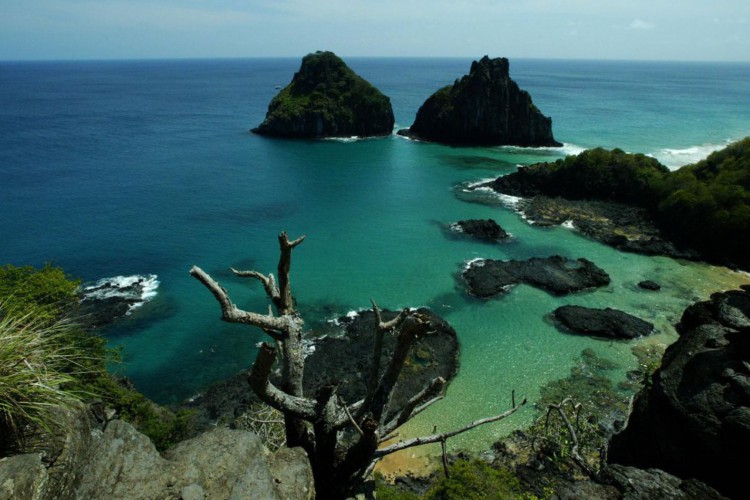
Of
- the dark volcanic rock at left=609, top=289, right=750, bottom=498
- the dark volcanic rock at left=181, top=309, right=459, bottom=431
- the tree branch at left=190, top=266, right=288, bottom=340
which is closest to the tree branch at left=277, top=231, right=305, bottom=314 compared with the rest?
the tree branch at left=190, top=266, right=288, bottom=340

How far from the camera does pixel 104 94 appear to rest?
193 metres

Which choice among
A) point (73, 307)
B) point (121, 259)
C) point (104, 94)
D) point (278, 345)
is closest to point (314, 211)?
point (121, 259)

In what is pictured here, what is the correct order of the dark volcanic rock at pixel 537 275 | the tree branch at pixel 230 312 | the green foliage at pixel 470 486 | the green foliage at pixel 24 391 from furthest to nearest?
the dark volcanic rock at pixel 537 275 < the green foliage at pixel 470 486 < the tree branch at pixel 230 312 < the green foliage at pixel 24 391

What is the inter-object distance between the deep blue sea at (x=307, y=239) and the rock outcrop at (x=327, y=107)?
7469mm

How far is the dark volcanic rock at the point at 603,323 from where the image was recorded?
34.2m

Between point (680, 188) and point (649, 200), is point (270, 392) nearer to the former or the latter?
point (680, 188)

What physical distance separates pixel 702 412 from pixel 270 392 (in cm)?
1663

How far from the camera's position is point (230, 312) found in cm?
875

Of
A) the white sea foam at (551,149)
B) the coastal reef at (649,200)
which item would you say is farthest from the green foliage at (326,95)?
the coastal reef at (649,200)

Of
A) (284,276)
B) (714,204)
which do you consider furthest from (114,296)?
(714,204)

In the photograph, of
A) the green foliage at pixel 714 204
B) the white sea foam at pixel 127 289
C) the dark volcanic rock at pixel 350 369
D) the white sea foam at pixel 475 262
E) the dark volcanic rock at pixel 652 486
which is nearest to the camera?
the dark volcanic rock at pixel 652 486

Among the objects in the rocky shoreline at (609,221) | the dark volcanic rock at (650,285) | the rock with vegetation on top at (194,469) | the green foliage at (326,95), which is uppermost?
the green foliage at (326,95)

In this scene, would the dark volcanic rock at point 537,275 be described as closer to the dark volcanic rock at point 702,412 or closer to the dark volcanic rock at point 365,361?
the dark volcanic rock at point 365,361

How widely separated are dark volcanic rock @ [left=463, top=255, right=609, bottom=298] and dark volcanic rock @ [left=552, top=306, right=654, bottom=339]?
4.07 meters
